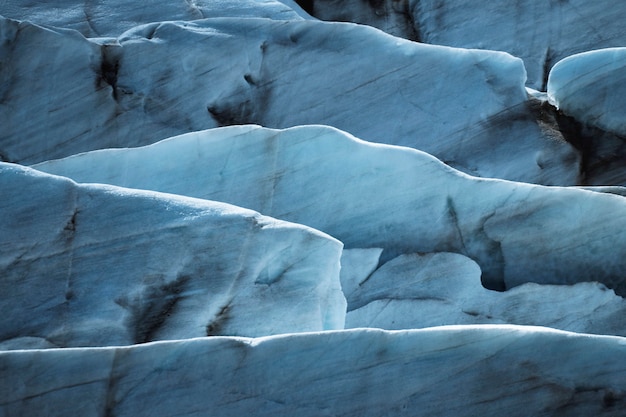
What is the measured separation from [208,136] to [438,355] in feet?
9.88

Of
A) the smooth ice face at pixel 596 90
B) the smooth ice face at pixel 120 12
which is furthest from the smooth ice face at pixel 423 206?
the smooth ice face at pixel 120 12

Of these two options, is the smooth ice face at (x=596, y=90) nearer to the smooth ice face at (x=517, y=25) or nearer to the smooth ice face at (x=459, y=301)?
the smooth ice face at (x=517, y=25)

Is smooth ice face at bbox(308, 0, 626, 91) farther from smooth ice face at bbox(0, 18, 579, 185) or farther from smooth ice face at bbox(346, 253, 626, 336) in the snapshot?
smooth ice face at bbox(346, 253, 626, 336)

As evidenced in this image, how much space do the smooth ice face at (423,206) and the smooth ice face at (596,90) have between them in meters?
1.73

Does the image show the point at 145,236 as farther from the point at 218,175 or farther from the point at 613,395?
the point at 613,395

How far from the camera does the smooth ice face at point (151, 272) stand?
744cm

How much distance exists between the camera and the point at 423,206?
28.5 ft

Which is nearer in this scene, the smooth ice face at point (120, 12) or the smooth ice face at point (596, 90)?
the smooth ice face at point (596, 90)

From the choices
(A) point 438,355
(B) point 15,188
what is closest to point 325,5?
(B) point 15,188

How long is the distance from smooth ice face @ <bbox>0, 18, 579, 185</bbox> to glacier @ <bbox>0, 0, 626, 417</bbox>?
2cm

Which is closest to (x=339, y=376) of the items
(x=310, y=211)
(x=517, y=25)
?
(x=310, y=211)

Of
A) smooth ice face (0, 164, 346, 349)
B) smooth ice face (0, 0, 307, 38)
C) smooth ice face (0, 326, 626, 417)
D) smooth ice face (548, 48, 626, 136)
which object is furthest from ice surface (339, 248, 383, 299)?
smooth ice face (0, 0, 307, 38)

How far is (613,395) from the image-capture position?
6.49 meters

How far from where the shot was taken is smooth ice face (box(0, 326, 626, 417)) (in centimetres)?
652
